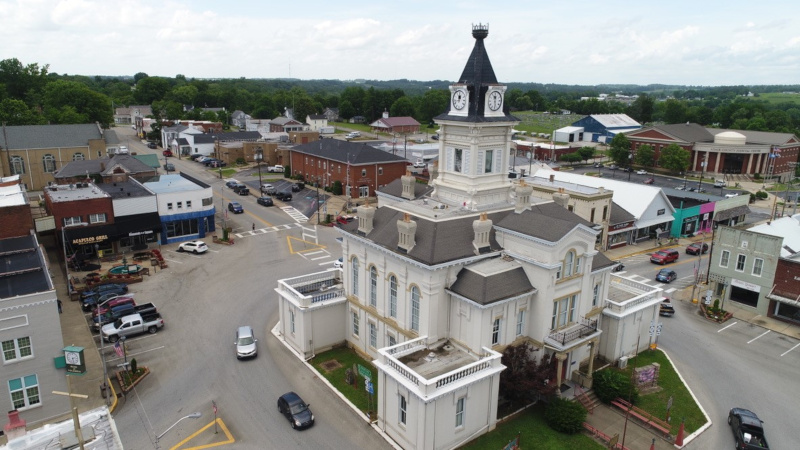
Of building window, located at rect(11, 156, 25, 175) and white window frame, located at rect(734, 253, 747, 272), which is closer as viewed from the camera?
white window frame, located at rect(734, 253, 747, 272)

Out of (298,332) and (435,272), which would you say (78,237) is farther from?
(435,272)

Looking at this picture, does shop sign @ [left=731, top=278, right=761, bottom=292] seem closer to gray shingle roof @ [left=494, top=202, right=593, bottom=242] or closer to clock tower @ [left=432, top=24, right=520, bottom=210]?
gray shingle roof @ [left=494, top=202, right=593, bottom=242]

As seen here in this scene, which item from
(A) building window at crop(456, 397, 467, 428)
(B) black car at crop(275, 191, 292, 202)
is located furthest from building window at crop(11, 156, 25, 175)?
(A) building window at crop(456, 397, 467, 428)

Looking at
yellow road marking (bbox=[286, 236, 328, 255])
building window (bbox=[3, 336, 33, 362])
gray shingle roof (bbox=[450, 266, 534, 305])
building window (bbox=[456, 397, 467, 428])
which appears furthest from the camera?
yellow road marking (bbox=[286, 236, 328, 255])

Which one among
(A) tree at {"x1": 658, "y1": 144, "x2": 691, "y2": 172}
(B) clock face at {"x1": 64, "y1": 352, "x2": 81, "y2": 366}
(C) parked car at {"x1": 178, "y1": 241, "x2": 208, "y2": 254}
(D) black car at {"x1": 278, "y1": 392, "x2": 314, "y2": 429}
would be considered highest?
(A) tree at {"x1": 658, "y1": 144, "x2": 691, "y2": 172}

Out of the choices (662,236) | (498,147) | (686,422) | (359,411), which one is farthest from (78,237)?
(662,236)

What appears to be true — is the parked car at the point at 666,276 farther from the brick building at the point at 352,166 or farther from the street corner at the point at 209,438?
the brick building at the point at 352,166
